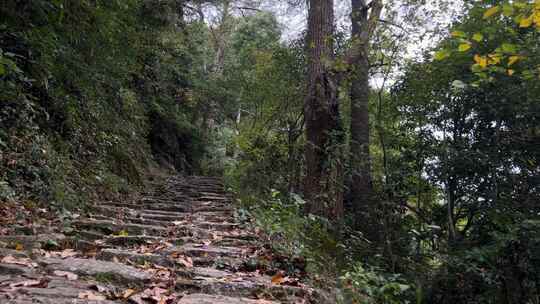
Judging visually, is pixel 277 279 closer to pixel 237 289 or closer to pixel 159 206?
pixel 237 289

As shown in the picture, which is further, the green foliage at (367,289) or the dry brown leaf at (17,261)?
the green foliage at (367,289)

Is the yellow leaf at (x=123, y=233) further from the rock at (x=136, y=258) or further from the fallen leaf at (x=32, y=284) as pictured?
the fallen leaf at (x=32, y=284)

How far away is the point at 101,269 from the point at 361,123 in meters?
6.36

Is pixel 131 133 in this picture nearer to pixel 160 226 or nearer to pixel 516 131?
pixel 160 226

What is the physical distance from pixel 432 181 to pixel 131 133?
6563 millimetres

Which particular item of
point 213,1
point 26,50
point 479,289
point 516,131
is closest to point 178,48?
point 213,1

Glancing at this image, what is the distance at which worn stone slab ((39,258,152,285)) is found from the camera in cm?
259

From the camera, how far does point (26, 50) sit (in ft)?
15.5

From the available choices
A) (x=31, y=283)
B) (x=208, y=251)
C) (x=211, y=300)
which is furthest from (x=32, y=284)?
(x=208, y=251)

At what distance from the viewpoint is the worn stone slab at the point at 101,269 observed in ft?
8.51

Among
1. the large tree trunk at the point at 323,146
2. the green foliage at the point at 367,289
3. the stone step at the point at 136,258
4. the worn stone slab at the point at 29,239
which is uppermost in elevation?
the large tree trunk at the point at 323,146

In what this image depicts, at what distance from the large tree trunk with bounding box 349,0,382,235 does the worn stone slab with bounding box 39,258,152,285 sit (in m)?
4.62

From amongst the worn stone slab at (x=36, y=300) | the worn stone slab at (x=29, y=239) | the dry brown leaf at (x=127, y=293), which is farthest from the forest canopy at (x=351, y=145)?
the worn stone slab at (x=36, y=300)

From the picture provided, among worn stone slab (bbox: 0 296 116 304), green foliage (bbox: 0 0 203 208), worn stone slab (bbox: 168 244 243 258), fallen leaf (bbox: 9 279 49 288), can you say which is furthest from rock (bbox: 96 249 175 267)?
green foliage (bbox: 0 0 203 208)
